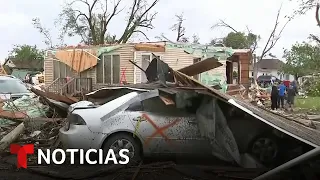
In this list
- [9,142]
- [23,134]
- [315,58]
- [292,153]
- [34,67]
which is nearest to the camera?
[292,153]

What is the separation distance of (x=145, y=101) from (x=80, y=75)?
50.6 feet

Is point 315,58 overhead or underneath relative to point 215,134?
overhead

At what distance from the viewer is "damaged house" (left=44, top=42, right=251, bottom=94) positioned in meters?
20.9

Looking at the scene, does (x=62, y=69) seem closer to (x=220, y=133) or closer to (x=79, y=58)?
(x=79, y=58)

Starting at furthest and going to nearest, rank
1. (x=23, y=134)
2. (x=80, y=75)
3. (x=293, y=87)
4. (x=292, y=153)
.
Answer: (x=293, y=87)
(x=80, y=75)
(x=23, y=134)
(x=292, y=153)

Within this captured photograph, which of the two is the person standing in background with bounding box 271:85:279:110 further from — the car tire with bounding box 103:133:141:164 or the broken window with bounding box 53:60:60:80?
the car tire with bounding box 103:133:141:164

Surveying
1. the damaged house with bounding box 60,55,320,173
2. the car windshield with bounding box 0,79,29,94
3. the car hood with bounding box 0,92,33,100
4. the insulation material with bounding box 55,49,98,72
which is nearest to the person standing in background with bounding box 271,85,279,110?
the insulation material with bounding box 55,49,98,72

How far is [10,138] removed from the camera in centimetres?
976

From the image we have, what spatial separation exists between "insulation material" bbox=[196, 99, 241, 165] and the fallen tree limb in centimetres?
467

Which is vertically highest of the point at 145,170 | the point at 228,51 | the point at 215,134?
the point at 228,51

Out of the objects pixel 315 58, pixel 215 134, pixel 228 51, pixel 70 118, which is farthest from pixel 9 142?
pixel 315 58

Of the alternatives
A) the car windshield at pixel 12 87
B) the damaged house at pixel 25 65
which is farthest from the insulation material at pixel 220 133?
the damaged house at pixel 25 65

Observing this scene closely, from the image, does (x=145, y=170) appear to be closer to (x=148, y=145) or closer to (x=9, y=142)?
(x=148, y=145)

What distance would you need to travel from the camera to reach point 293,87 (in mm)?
24875
